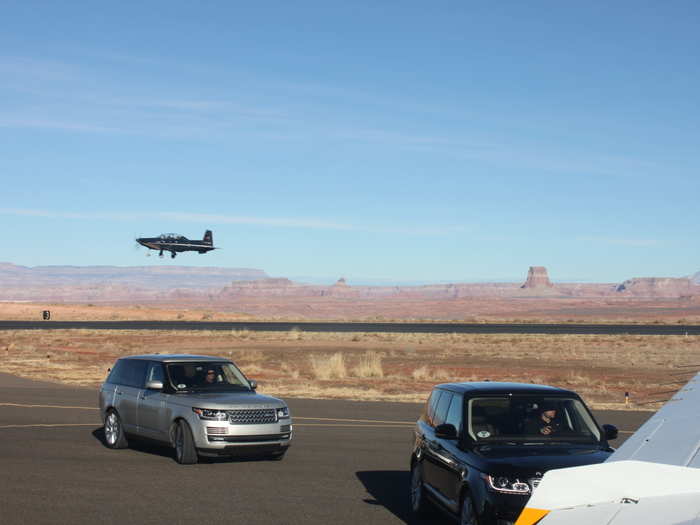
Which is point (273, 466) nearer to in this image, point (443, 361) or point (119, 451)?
point (119, 451)

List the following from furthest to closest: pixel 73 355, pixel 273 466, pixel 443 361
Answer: pixel 73 355 < pixel 443 361 < pixel 273 466

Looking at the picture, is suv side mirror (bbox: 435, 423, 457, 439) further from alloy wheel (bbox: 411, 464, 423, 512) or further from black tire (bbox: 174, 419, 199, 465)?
black tire (bbox: 174, 419, 199, 465)

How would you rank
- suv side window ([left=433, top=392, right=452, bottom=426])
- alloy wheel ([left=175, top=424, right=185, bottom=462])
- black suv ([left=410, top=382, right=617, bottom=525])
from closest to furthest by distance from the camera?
black suv ([left=410, top=382, right=617, bottom=525]) < suv side window ([left=433, top=392, right=452, bottom=426]) < alloy wheel ([left=175, top=424, right=185, bottom=462])

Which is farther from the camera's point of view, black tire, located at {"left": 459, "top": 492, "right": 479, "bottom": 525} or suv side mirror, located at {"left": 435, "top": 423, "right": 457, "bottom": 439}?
suv side mirror, located at {"left": 435, "top": 423, "right": 457, "bottom": 439}

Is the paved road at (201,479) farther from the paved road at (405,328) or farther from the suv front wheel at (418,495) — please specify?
the paved road at (405,328)

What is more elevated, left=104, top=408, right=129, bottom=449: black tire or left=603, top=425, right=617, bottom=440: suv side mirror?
left=603, top=425, right=617, bottom=440: suv side mirror

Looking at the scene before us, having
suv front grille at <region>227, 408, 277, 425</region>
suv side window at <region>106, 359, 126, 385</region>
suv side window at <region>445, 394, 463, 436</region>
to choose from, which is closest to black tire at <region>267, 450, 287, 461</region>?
suv front grille at <region>227, 408, 277, 425</region>

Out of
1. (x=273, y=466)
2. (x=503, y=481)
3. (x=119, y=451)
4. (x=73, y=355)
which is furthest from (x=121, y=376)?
(x=73, y=355)
